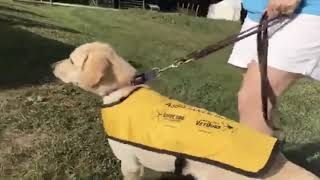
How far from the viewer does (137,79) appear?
5.06 m

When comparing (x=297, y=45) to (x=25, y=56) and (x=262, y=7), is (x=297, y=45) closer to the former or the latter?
(x=262, y=7)

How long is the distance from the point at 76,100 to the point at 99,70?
2.29 m

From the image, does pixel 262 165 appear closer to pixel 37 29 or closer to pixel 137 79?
pixel 137 79

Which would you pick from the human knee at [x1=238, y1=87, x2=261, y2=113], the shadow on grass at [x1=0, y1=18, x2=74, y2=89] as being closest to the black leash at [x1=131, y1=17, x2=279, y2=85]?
the human knee at [x1=238, y1=87, x2=261, y2=113]

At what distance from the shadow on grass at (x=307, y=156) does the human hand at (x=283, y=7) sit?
6.95ft

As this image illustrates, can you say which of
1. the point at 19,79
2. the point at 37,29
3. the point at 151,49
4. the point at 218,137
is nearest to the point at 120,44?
the point at 151,49

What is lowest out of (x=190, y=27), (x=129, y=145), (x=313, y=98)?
(x=190, y=27)

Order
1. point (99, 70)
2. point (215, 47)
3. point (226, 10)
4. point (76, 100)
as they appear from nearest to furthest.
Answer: point (215, 47) → point (99, 70) → point (76, 100) → point (226, 10)

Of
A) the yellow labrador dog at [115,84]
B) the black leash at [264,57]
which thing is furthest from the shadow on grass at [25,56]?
the black leash at [264,57]

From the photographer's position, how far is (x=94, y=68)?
500 centimetres

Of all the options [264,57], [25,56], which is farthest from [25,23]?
[264,57]

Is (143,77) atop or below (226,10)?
atop

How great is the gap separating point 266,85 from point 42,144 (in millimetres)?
2200

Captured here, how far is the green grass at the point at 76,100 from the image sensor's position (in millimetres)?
5691
